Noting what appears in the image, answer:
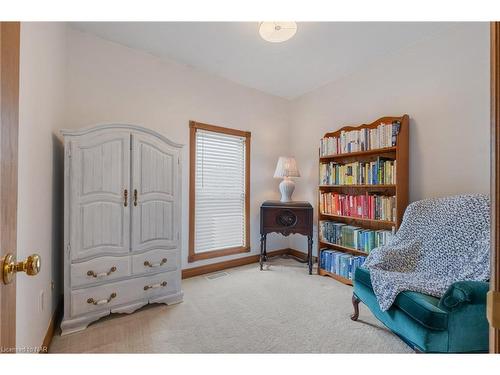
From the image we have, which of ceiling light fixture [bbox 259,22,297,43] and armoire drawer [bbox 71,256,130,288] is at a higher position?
ceiling light fixture [bbox 259,22,297,43]

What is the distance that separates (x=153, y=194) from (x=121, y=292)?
0.86 m

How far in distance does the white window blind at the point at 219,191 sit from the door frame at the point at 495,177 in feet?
8.95

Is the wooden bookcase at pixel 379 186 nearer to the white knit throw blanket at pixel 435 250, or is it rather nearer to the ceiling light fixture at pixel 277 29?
the white knit throw blanket at pixel 435 250

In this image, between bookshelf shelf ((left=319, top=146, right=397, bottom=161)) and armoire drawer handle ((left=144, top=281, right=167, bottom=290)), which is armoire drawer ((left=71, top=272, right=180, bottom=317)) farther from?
bookshelf shelf ((left=319, top=146, right=397, bottom=161))

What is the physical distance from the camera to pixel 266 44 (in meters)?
2.42

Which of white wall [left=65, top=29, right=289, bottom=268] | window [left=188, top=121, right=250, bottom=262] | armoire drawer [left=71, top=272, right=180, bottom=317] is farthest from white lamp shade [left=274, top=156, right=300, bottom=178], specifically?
armoire drawer [left=71, top=272, right=180, bottom=317]

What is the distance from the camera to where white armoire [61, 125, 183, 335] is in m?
1.74

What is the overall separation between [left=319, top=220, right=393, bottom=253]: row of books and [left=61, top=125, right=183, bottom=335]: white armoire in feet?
6.06

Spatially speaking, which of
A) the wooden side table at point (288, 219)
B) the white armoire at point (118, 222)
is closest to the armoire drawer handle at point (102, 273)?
the white armoire at point (118, 222)

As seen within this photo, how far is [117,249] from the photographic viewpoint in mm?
1892

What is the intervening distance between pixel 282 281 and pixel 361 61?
2785 millimetres

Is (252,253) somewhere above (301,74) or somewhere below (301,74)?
below

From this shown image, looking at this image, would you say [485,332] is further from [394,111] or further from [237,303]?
[394,111]
